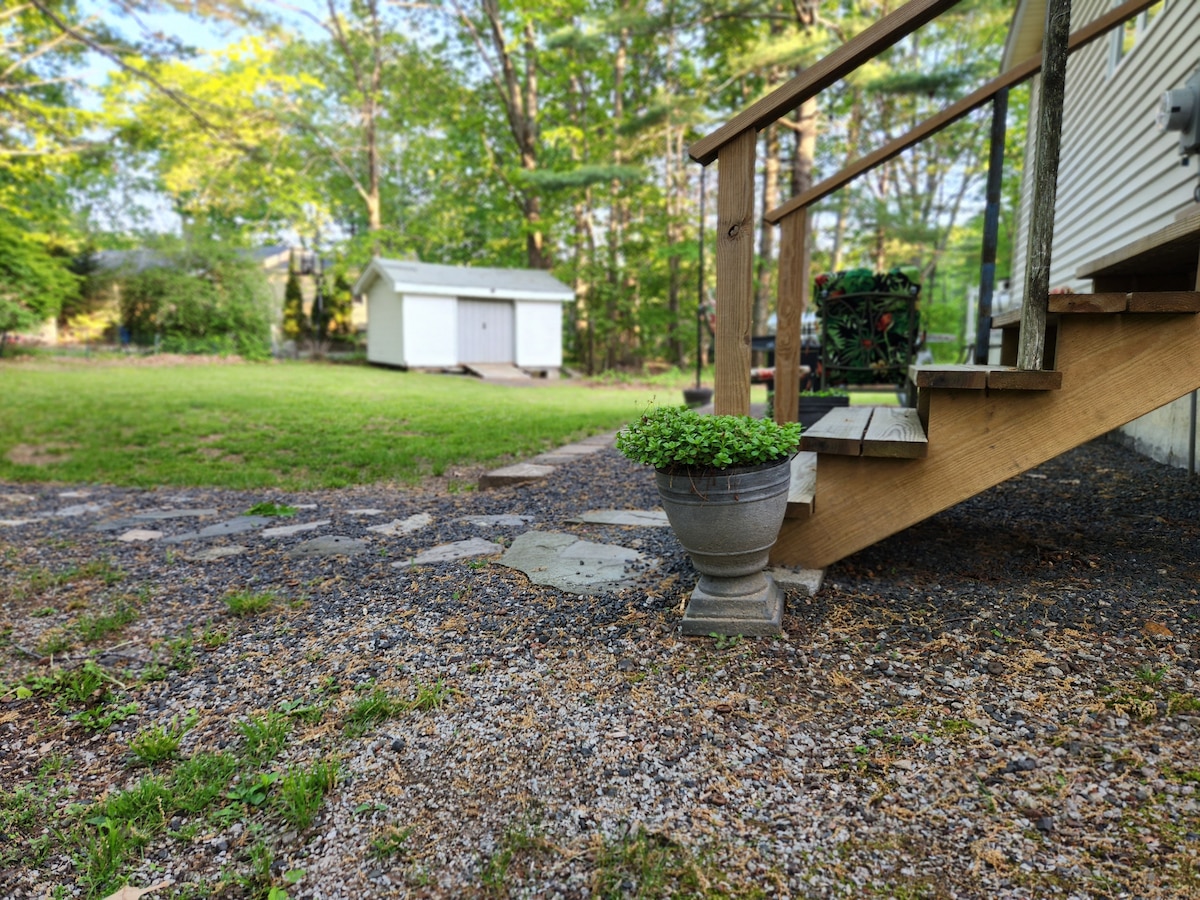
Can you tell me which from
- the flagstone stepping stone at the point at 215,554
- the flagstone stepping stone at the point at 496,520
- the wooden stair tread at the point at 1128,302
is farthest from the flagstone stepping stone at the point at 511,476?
the wooden stair tread at the point at 1128,302

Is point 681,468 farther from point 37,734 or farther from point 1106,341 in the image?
point 37,734

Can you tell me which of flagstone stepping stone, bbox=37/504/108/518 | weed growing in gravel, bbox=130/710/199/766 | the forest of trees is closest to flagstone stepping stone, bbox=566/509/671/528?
weed growing in gravel, bbox=130/710/199/766

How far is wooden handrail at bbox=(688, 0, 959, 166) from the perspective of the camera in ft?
6.49

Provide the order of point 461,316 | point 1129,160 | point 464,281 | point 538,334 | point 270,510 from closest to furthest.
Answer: point 270,510 < point 1129,160 < point 464,281 < point 461,316 < point 538,334

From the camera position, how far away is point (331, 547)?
10.7 ft

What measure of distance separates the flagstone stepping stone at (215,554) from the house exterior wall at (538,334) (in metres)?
14.6

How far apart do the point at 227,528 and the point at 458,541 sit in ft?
4.63

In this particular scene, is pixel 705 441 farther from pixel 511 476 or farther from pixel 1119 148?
pixel 1119 148

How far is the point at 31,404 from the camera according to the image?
7941 millimetres

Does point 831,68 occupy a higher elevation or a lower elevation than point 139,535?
higher

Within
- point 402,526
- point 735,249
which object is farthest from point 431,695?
point 402,526

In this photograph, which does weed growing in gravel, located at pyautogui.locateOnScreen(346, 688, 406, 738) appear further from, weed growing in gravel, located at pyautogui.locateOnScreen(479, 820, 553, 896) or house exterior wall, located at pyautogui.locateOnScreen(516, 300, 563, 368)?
house exterior wall, located at pyautogui.locateOnScreen(516, 300, 563, 368)

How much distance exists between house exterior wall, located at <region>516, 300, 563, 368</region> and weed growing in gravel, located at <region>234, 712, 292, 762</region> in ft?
53.4

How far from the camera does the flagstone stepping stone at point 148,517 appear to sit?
3.88 metres
